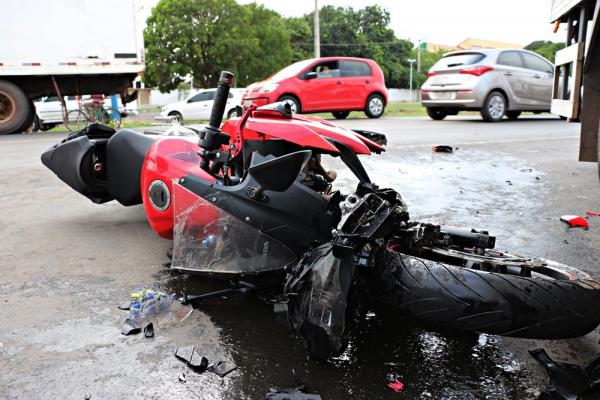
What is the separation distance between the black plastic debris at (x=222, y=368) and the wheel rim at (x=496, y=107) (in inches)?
497

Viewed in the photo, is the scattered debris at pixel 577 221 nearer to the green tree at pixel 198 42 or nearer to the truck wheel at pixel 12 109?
the truck wheel at pixel 12 109

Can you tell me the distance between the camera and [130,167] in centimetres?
403

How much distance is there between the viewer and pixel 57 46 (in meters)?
14.0

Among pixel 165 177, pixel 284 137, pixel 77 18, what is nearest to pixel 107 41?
pixel 77 18

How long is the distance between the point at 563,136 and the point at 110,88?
11503 mm

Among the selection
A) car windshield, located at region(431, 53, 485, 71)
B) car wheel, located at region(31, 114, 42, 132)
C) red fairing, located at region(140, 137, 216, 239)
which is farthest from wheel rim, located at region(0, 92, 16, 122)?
red fairing, located at region(140, 137, 216, 239)

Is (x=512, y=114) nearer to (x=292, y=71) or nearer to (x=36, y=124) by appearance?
(x=292, y=71)

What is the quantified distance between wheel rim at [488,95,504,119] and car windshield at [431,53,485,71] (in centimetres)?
104

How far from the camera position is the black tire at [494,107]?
44.6ft

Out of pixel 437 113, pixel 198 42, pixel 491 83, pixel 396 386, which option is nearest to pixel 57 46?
pixel 437 113

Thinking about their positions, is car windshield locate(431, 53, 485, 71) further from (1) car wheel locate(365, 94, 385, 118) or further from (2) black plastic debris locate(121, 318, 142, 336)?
(2) black plastic debris locate(121, 318, 142, 336)

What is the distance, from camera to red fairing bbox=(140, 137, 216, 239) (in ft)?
10.8

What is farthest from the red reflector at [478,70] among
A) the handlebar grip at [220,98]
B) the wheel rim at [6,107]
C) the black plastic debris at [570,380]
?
the black plastic debris at [570,380]

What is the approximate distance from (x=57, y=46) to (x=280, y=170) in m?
13.7
